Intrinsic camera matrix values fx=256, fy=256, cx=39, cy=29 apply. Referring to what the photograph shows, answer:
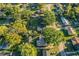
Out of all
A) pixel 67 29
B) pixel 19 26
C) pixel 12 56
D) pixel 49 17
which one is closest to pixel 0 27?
pixel 19 26

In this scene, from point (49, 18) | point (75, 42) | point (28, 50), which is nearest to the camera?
point (28, 50)

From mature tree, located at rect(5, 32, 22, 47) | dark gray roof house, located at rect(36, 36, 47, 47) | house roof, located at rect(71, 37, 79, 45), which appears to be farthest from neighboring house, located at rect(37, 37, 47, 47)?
house roof, located at rect(71, 37, 79, 45)

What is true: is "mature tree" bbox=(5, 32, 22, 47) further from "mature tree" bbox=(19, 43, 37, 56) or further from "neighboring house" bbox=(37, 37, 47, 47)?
"neighboring house" bbox=(37, 37, 47, 47)

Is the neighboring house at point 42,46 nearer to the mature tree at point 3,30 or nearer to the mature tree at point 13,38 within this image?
the mature tree at point 13,38

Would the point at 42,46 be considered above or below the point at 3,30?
below

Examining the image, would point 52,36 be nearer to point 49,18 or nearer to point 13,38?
point 49,18

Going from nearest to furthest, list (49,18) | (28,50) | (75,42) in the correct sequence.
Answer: (28,50) < (75,42) < (49,18)

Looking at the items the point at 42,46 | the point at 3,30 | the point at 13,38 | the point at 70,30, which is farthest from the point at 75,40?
the point at 3,30

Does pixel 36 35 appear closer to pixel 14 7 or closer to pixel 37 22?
pixel 37 22
